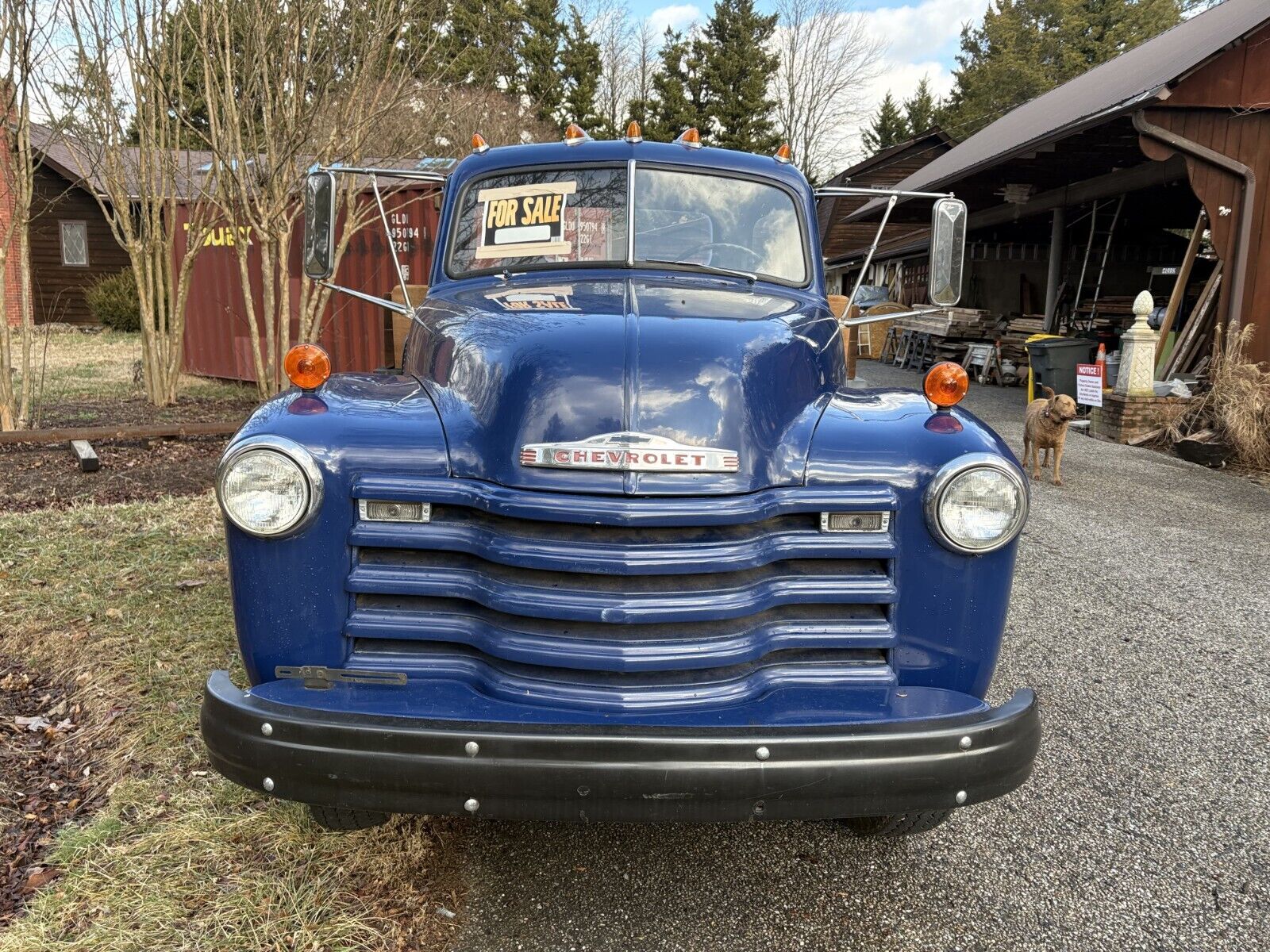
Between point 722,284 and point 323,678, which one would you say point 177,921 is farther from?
point 722,284

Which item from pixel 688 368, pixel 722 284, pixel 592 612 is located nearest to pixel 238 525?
pixel 592 612

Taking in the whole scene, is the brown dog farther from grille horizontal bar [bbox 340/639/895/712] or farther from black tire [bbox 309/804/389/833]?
black tire [bbox 309/804/389/833]

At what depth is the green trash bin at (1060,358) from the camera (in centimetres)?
1273

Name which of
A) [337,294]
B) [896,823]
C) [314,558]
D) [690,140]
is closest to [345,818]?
[314,558]

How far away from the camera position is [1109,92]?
12703 millimetres

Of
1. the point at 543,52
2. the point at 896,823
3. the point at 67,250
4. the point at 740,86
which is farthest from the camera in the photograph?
the point at 740,86

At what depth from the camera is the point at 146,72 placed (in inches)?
330

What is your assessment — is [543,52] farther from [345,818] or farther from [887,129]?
[345,818]

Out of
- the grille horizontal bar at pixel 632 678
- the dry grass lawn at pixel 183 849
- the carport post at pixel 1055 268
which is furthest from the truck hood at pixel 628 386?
the carport post at pixel 1055 268

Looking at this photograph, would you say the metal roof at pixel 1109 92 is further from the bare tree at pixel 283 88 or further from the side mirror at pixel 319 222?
the side mirror at pixel 319 222

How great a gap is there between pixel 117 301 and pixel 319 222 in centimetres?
2266

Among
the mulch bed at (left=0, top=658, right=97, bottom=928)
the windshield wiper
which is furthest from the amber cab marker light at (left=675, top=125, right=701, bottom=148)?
the mulch bed at (left=0, top=658, right=97, bottom=928)

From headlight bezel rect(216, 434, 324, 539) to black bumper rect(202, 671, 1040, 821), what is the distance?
42 cm

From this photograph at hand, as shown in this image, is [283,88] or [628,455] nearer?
[628,455]
